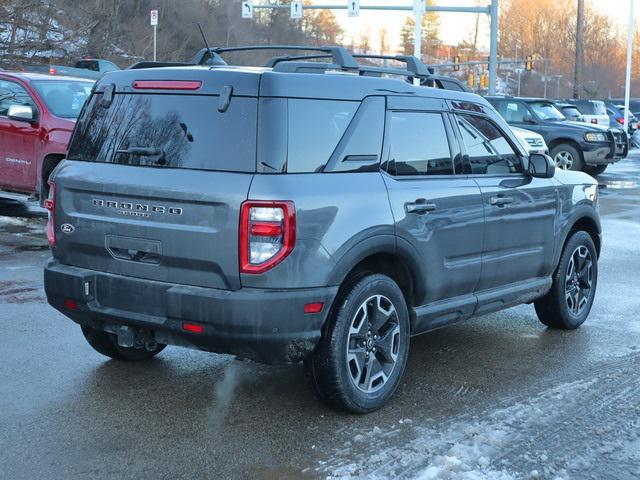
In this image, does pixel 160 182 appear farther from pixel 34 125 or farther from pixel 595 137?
pixel 595 137

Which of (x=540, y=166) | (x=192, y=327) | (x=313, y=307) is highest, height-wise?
(x=540, y=166)

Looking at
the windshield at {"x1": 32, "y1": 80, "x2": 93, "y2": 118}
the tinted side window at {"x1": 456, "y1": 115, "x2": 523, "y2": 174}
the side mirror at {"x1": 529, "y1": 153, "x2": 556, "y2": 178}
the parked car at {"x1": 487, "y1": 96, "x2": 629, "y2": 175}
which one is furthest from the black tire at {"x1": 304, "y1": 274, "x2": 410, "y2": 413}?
the parked car at {"x1": 487, "y1": 96, "x2": 629, "y2": 175}

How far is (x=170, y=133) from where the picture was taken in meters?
4.70

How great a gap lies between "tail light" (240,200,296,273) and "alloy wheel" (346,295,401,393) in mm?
683

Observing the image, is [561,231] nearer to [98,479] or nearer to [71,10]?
[98,479]

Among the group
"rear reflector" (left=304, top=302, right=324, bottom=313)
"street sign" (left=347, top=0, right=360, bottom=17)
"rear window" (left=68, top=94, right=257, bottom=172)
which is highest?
"street sign" (left=347, top=0, right=360, bottom=17)

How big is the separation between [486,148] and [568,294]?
1633mm

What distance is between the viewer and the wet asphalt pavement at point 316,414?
4.20m

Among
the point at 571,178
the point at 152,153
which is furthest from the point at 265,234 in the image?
the point at 571,178

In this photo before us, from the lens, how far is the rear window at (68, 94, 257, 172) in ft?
14.6

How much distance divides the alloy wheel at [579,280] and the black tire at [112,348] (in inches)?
127

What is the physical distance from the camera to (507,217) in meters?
5.92

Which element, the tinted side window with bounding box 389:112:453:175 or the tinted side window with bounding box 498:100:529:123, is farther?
the tinted side window with bounding box 498:100:529:123

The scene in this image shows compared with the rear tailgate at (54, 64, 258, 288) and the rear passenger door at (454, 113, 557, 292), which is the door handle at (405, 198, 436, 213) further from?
the rear tailgate at (54, 64, 258, 288)
